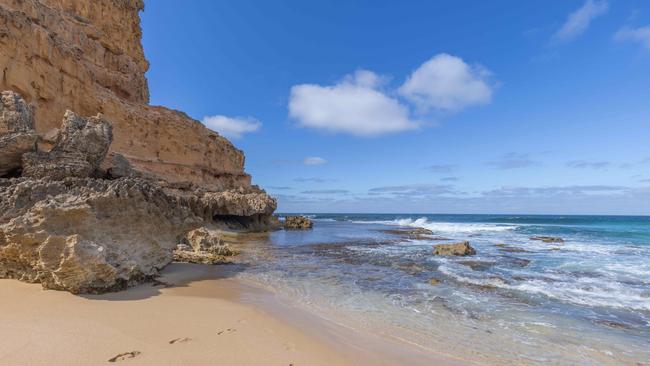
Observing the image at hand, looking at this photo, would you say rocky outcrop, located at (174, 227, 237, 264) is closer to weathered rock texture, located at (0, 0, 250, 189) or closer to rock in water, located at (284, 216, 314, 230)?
weathered rock texture, located at (0, 0, 250, 189)

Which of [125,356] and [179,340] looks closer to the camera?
[125,356]

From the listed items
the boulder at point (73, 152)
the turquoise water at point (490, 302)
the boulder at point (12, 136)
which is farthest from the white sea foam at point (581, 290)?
the boulder at point (12, 136)

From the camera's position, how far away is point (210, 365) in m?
3.43

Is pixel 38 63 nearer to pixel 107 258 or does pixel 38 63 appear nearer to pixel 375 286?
pixel 107 258

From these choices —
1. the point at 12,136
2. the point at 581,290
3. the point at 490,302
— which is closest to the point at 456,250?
the point at 581,290

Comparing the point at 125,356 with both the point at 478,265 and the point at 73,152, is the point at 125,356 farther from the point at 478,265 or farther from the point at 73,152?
the point at 478,265

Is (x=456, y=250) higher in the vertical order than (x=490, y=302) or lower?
higher

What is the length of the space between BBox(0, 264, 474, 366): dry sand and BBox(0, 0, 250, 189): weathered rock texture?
13.0 meters

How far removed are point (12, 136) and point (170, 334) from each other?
7273mm

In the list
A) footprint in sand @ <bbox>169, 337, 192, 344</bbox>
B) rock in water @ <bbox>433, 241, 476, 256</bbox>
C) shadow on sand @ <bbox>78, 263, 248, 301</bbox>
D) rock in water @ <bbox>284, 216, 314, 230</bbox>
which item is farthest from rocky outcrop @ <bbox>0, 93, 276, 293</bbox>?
rock in water @ <bbox>284, 216, 314, 230</bbox>

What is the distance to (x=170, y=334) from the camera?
13.9ft

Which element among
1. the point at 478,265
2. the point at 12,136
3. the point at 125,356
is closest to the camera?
A: the point at 125,356

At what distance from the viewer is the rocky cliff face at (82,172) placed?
5758 millimetres

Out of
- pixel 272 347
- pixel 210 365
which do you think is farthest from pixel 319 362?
pixel 210 365
